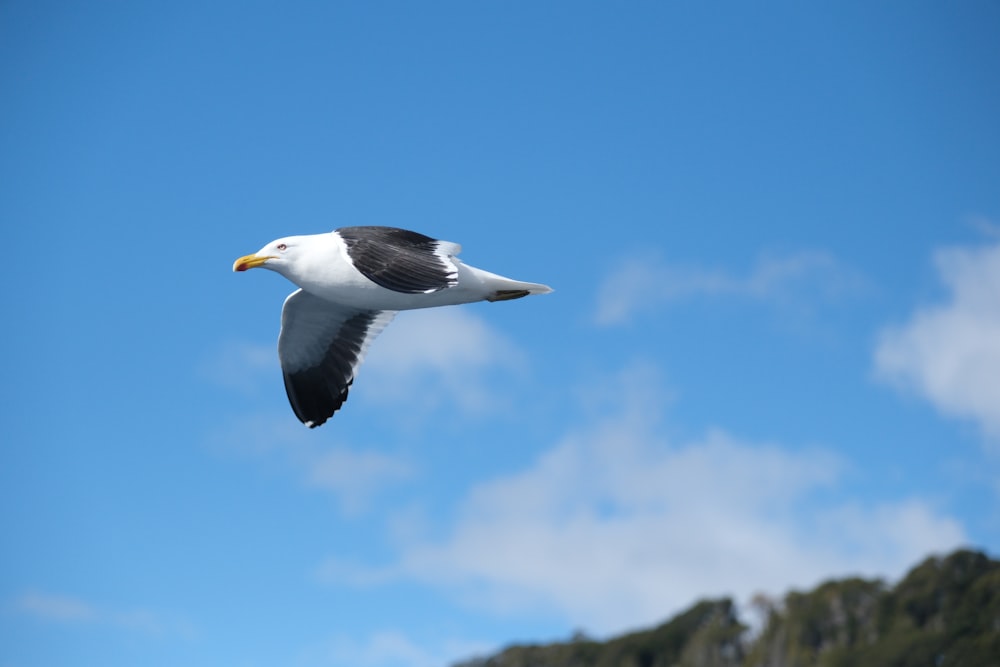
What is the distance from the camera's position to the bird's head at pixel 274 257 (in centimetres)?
1717

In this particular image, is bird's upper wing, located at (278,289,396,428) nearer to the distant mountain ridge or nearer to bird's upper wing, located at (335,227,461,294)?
bird's upper wing, located at (335,227,461,294)

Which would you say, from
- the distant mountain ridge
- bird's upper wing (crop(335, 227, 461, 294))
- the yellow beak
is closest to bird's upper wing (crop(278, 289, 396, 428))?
the yellow beak

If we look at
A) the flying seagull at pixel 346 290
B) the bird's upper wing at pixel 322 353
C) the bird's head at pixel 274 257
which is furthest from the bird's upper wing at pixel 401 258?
the bird's upper wing at pixel 322 353

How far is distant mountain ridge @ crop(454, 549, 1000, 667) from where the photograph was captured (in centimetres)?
7625

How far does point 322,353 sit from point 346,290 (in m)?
3.67

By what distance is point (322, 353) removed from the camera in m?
20.2

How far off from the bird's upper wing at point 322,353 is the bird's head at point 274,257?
7.12 ft

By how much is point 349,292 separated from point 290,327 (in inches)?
132

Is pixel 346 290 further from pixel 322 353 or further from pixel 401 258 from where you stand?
pixel 322 353

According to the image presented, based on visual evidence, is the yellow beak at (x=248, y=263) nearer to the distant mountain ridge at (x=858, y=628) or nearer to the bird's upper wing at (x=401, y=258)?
the bird's upper wing at (x=401, y=258)

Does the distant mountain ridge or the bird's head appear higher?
the distant mountain ridge

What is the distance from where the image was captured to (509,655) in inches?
3903

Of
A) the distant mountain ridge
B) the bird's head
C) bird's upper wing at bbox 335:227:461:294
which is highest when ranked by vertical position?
the distant mountain ridge

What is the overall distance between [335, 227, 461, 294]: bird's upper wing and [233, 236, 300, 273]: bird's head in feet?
2.32
